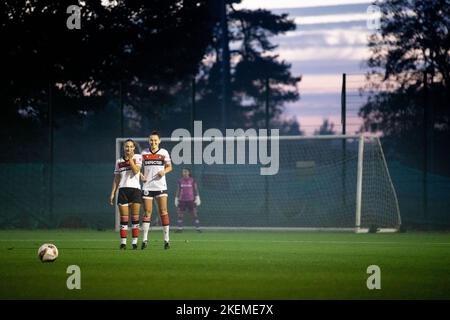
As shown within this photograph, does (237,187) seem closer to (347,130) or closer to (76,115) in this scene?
(347,130)

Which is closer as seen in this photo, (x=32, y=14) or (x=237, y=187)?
(x=237, y=187)

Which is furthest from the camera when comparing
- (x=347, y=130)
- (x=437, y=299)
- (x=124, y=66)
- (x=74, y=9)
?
(x=124, y=66)

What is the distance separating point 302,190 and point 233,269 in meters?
21.0

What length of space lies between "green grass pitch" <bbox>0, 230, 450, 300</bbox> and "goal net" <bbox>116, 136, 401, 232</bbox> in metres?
4.21

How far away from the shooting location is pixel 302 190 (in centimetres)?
3584

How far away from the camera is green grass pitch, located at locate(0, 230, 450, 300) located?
12102mm

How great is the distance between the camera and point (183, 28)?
44.1m

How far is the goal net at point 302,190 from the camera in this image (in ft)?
90.9

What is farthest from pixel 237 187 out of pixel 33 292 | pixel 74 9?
pixel 33 292

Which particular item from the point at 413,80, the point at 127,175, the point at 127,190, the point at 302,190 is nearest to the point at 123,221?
the point at 127,190

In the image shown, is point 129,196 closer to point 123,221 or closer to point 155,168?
point 123,221

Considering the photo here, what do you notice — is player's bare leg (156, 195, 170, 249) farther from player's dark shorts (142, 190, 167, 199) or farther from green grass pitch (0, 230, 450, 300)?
green grass pitch (0, 230, 450, 300)

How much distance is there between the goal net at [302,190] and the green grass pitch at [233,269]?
4.21 meters

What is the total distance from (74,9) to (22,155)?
6708 mm
